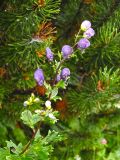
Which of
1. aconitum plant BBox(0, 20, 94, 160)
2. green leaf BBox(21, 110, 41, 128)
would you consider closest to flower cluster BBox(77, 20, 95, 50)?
aconitum plant BBox(0, 20, 94, 160)

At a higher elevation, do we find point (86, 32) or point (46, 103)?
point (86, 32)

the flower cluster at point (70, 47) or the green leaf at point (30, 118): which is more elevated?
the flower cluster at point (70, 47)

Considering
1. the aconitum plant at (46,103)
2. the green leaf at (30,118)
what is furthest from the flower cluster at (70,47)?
the green leaf at (30,118)

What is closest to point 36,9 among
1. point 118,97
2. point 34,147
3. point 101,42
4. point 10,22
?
point 10,22

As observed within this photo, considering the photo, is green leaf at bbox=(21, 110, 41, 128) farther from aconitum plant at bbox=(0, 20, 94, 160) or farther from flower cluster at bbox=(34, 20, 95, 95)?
flower cluster at bbox=(34, 20, 95, 95)

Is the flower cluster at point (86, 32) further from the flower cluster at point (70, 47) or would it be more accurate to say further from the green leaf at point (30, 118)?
the green leaf at point (30, 118)

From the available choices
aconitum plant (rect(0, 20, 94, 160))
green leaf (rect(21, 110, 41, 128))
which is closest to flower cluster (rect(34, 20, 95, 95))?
aconitum plant (rect(0, 20, 94, 160))

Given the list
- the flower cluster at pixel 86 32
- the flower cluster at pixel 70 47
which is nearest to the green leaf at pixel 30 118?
the flower cluster at pixel 70 47

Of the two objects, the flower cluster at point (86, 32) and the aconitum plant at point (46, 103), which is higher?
the flower cluster at point (86, 32)

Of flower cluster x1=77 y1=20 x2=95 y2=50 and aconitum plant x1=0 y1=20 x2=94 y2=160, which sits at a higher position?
flower cluster x1=77 y1=20 x2=95 y2=50

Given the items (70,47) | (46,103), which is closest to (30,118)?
(46,103)

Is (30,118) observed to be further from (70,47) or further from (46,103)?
(70,47)

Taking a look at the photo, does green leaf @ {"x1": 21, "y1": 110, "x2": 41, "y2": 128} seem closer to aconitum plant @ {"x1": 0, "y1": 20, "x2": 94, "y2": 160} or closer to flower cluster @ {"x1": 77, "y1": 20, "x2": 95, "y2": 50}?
aconitum plant @ {"x1": 0, "y1": 20, "x2": 94, "y2": 160}
